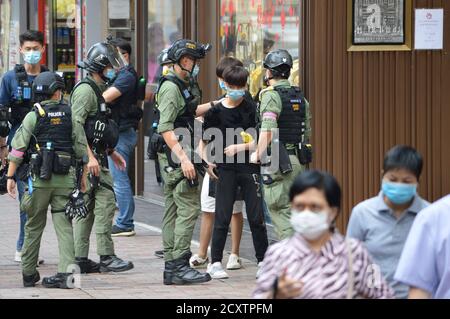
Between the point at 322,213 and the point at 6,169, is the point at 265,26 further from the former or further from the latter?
the point at 322,213

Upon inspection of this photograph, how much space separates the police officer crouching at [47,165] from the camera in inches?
362

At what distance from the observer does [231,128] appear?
32.2 feet

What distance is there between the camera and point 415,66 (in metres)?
10.3

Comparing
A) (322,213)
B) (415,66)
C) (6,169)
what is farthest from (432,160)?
(322,213)

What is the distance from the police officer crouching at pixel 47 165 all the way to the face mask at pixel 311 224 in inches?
174

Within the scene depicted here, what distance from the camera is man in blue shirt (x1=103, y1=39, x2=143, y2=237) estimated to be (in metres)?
11.6

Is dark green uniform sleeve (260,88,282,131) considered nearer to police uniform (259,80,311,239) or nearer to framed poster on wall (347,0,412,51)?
police uniform (259,80,311,239)

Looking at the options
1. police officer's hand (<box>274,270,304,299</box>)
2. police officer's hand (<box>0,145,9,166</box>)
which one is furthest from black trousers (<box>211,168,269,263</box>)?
police officer's hand (<box>274,270,304,299</box>)

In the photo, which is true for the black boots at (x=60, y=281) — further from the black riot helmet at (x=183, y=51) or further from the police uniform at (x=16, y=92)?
the black riot helmet at (x=183, y=51)

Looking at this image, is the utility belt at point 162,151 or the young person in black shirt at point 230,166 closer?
the utility belt at point 162,151

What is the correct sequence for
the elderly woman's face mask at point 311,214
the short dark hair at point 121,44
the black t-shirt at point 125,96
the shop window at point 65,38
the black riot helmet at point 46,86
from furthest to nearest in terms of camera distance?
the shop window at point 65,38
the short dark hair at point 121,44
the black t-shirt at point 125,96
the black riot helmet at point 46,86
the elderly woman's face mask at point 311,214

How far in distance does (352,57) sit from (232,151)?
4.84ft

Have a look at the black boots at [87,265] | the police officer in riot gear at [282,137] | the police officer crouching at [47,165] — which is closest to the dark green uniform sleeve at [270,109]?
the police officer in riot gear at [282,137]

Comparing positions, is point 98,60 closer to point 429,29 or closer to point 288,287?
point 429,29
